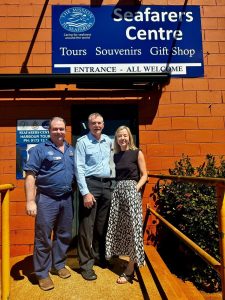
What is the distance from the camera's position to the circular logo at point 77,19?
17.1 feet

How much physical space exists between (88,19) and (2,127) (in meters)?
2.25

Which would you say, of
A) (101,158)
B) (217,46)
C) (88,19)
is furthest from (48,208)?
(217,46)

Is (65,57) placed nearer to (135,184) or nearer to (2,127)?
(2,127)

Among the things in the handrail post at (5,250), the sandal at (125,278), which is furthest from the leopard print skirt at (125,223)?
the handrail post at (5,250)

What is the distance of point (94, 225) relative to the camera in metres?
3.77

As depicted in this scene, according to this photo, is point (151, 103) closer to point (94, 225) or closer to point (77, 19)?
point (77, 19)

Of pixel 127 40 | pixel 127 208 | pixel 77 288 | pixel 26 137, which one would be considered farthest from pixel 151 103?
pixel 77 288

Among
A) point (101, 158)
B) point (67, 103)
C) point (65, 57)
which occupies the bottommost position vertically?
point (101, 158)

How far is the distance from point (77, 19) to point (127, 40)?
890 mm

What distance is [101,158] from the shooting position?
3.66 meters

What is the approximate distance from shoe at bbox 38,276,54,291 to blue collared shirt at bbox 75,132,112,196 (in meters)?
1.02

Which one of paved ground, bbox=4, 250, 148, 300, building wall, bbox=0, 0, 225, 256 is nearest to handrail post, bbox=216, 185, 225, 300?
paved ground, bbox=4, 250, 148, 300

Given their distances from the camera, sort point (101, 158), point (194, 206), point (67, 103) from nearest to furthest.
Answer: point (101, 158) → point (194, 206) → point (67, 103)

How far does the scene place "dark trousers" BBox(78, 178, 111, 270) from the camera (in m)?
3.56
